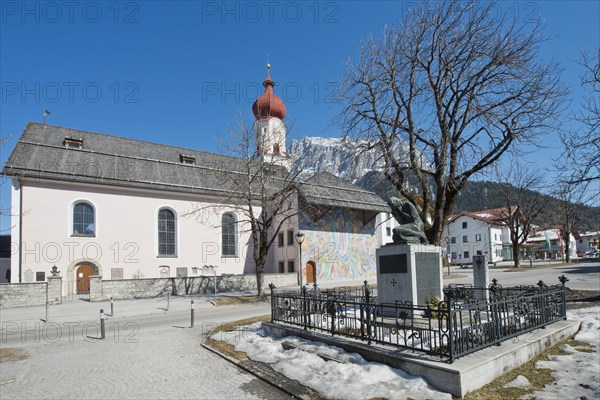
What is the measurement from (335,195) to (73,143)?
23152 mm

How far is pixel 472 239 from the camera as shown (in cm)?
7025

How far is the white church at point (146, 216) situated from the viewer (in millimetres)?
27547

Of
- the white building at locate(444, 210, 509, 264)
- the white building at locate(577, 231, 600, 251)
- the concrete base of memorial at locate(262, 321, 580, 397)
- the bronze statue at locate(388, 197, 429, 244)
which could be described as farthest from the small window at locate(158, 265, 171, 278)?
the white building at locate(577, 231, 600, 251)

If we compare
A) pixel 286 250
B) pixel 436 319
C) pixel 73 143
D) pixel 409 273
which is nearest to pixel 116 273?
pixel 73 143

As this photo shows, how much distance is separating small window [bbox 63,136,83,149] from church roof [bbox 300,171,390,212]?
19.0 metres

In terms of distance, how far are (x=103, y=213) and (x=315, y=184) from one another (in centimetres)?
1764

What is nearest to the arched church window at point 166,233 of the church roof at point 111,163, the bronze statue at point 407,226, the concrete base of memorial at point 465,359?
the church roof at point 111,163

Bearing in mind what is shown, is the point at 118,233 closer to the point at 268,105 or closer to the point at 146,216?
the point at 146,216

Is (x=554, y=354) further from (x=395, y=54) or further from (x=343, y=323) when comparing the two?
(x=395, y=54)

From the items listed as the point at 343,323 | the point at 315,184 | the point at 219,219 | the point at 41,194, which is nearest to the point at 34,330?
the point at 343,323

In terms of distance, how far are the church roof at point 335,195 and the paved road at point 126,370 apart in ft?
71.1

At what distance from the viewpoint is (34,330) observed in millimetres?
15883

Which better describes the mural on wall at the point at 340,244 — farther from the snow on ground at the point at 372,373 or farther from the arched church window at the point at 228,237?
the snow on ground at the point at 372,373

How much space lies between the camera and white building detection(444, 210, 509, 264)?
68.6 m
